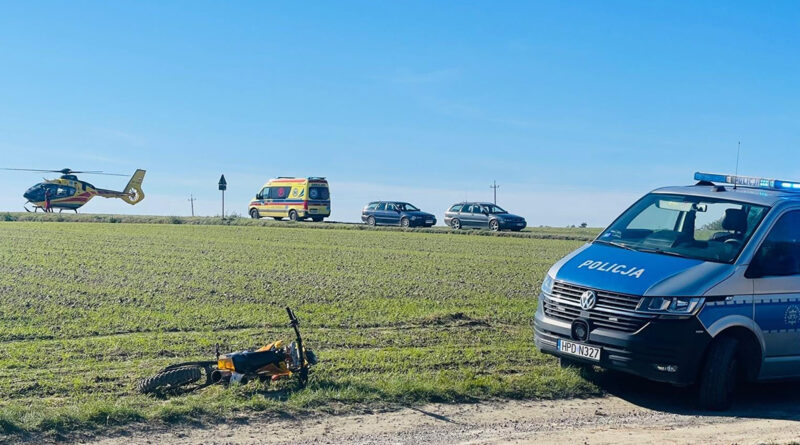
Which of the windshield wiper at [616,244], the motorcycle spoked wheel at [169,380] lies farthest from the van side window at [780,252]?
the motorcycle spoked wheel at [169,380]

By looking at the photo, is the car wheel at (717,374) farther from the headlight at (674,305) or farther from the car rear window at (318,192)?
the car rear window at (318,192)

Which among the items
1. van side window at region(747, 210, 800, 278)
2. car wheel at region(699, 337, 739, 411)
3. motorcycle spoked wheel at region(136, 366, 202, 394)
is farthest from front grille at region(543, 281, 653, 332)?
motorcycle spoked wheel at region(136, 366, 202, 394)

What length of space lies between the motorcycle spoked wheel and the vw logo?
3884 millimetres

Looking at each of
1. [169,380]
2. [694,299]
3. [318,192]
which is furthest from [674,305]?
[318,192]

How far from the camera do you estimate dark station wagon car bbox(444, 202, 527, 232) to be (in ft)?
144

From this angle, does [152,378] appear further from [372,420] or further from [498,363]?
[498,363]

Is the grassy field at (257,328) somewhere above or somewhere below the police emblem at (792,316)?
below

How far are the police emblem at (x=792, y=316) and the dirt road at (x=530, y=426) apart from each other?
90 centimetres

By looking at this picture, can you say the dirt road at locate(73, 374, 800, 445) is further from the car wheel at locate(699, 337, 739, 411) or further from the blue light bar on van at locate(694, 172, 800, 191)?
the blue light bar on van at locate(694, 172, 800, 191)

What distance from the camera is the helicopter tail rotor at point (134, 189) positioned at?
66688 mm

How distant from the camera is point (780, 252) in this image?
8758mm

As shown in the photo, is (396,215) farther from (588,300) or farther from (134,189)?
(588,300)

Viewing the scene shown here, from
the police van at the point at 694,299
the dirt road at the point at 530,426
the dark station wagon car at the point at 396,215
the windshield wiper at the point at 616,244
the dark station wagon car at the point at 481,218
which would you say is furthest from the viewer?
the dark station wagon car at the point at 396,215

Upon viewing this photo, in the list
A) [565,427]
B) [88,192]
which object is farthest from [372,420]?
[88,192]
